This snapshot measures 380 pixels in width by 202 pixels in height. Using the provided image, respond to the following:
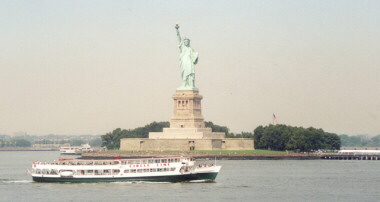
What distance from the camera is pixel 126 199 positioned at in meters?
72.6

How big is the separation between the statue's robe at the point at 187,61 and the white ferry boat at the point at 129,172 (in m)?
72.7

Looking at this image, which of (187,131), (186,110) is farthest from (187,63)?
(187,131)

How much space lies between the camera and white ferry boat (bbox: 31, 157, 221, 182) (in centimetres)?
8575

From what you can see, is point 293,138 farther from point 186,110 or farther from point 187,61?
point 187,61

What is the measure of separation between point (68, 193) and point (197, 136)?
251 feet

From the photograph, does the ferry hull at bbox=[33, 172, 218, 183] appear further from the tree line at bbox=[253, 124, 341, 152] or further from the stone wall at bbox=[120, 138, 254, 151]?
the tree line at bbox=[253, 124, 341, 152]

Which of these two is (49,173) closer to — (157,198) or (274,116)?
(157,198)

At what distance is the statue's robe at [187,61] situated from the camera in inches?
6280

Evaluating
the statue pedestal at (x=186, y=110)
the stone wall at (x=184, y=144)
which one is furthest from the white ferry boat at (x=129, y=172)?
the statue pedestal at (x=186, y=110)

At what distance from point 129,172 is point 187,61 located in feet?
245

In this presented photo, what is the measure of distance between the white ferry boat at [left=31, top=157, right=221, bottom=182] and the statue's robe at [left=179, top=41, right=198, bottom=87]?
72.7 m

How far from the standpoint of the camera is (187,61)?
159500 millimetres

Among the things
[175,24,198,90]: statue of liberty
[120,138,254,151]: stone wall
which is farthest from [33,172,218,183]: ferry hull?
[175,24,198,90]: statue of liberty

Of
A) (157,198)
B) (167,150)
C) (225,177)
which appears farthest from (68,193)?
(167,150)
